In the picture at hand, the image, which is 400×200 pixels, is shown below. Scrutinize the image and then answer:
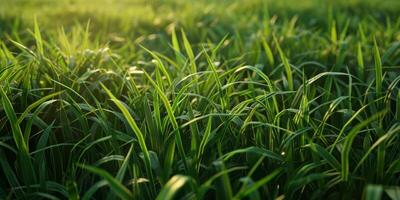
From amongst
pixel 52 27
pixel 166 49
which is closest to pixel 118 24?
pixel 52 27

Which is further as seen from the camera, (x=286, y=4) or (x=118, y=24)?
(x=286, y=4)

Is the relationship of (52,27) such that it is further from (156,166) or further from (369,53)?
(156,166)

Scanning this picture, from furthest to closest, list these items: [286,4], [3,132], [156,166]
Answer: [286,4] → [3,132] → [156,166]

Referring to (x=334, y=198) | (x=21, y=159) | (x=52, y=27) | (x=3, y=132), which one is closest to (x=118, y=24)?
(x=52, y=27)

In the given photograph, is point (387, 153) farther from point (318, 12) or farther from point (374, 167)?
point (318, 12)

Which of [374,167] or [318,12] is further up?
[374,167]

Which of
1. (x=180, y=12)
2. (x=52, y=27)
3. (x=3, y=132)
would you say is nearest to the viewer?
(x=3, y=132)

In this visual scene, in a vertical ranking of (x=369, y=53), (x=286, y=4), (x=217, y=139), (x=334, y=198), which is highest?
(x=217, y=139)

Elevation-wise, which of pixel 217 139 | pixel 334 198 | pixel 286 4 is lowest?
pixel 286 4

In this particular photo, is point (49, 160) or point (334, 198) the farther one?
point (49, 160)
